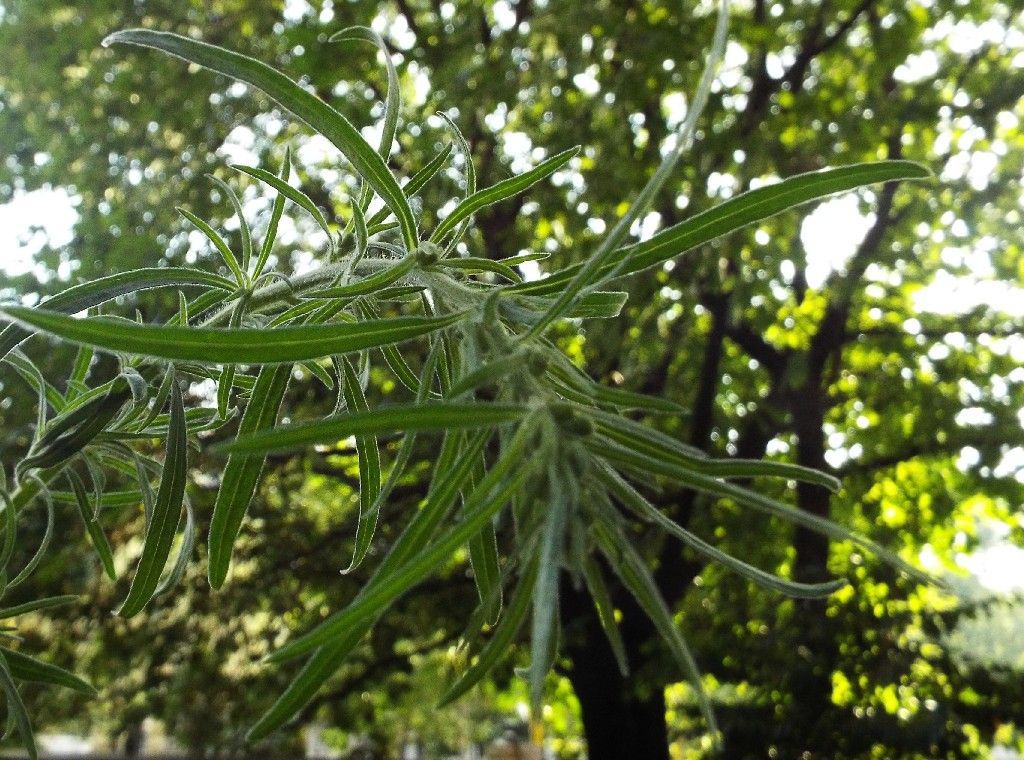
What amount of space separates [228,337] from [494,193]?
219 millimetres

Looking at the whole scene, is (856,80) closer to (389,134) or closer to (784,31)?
(784,31)

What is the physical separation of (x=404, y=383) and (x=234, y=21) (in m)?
3.61

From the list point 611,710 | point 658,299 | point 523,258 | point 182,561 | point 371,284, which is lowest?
point 182,561

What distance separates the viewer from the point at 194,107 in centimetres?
334

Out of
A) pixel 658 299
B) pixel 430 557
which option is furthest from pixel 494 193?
pixel 658 299

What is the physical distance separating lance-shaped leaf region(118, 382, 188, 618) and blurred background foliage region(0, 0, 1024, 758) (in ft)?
7.47

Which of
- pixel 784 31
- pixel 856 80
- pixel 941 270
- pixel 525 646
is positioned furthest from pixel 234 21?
pixel 941 270

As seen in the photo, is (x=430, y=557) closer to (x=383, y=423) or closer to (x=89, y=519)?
(x=383, y=423)

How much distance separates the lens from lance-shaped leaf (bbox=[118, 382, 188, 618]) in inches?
18.7

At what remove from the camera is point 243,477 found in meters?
0.47

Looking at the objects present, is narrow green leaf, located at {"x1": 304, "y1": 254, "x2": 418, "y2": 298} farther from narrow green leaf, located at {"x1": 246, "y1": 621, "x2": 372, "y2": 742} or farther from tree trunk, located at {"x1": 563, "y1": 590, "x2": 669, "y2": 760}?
tree trunk, located at {"x1": 563, "y1": 590, "x2": 669, "y2": 760}

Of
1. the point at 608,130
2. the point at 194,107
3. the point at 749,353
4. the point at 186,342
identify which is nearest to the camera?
the point at 186,342

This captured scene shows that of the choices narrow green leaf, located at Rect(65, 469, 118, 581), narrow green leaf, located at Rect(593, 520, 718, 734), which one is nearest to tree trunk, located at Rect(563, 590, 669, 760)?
narrow green leaf, located at Rect(65, 469, 118, 581)

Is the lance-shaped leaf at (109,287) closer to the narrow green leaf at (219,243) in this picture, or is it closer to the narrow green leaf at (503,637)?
the narrow green leaf at (219,243)
